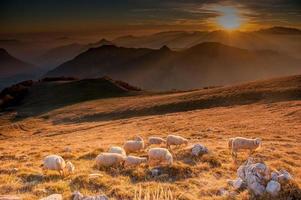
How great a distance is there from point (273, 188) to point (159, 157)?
5197mm

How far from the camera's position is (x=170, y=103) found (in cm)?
6512

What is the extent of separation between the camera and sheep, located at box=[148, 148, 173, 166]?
1612 cm

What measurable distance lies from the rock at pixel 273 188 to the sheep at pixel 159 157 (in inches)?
177

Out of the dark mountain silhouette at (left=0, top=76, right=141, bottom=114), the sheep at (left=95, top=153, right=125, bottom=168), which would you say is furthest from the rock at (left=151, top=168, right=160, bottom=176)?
the dark mountain silhouette at (left=0, top=76, right=141, bottom=114)

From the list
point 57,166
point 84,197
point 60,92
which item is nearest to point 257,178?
point 84,197

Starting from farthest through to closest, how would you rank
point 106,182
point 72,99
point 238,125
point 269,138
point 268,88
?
point 72,99, point 268,88, point 238,125, point 269,138, point 106,182

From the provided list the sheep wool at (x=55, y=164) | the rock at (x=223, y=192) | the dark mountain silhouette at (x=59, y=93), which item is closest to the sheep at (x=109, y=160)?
the sheep wool at (x=55, y=164)

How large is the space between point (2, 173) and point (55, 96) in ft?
321

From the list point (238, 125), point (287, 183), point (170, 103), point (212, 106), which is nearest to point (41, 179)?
point (287, 183)

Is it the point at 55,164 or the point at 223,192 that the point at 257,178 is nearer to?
the point at 223,192

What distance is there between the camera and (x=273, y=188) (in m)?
12.6

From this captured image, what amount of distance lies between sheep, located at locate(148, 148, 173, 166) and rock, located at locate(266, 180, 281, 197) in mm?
4491

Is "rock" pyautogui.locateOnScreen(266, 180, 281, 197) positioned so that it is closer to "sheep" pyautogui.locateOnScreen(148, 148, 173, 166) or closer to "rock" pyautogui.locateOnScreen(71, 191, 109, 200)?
"sheep" pyautogui.locateOnScreen(148, 148, 173, 166)

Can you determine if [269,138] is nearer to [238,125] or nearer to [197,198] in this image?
[238,125]
